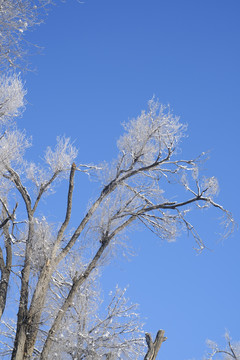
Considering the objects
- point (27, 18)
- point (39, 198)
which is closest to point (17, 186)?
point (39, 198)

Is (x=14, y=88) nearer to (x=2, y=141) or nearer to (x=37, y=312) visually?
(x=2, y=141)

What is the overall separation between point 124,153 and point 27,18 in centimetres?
649

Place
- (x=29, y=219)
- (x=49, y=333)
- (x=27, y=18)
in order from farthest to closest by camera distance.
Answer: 1. (x=29, y=219)
2. (x=49, y=333)
3. (x=27, y=18)

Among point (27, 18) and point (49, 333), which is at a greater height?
point (27, 18)

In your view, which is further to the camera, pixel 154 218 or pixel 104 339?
pixel 154 218

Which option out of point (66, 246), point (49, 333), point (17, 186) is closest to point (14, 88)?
point (17, 186)

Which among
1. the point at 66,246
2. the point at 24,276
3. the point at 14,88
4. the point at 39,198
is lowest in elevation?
the point at 24,276

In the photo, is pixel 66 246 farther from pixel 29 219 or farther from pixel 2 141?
pixel 2 141

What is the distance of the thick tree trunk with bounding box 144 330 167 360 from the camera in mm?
Answer: 11438

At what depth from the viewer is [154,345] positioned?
11.6m

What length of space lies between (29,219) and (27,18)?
6.77 m

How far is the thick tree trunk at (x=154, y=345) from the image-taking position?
1144 cm

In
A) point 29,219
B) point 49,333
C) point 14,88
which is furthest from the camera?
point 29,219

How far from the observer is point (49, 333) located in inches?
471
